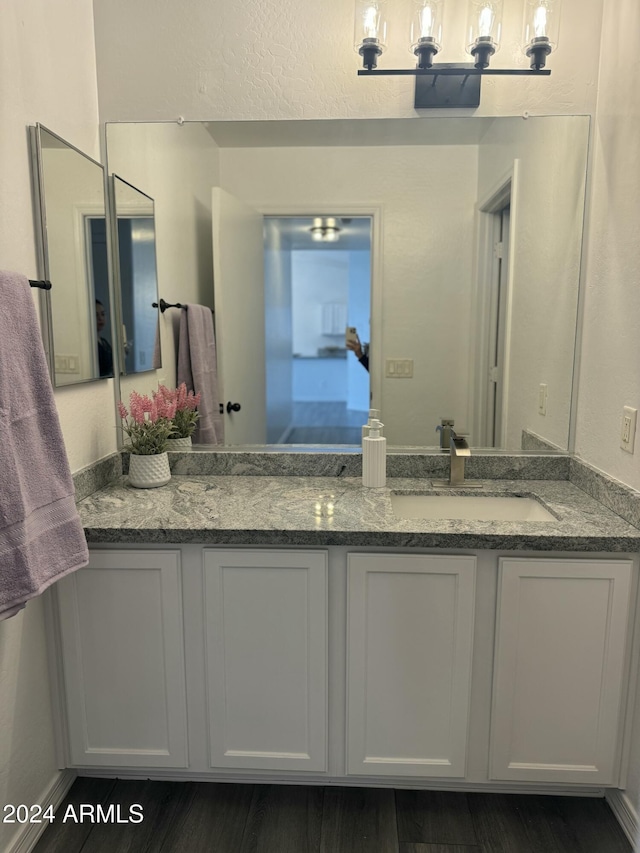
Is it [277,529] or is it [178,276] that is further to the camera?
[178,276]

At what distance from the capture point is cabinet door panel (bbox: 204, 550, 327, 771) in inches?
58.8

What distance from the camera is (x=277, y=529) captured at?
145 centimetres

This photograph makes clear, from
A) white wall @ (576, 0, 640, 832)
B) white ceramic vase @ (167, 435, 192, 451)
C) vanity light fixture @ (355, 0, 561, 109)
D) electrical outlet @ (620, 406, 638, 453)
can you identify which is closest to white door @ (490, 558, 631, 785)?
white wall @ (576, 0, 640, 832)

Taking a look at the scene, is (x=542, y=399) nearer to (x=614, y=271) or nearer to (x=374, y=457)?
(x=614, y=271)

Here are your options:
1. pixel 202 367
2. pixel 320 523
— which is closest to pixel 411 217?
pixel 202 367

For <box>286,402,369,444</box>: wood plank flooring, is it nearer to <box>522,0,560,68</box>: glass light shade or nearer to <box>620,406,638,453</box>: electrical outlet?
<box>620,406,638,453</box>: electrical outlet

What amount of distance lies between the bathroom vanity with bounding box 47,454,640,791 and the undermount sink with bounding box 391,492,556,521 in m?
0.22

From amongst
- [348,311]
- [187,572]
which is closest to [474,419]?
[348,311]

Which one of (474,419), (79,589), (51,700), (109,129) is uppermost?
(109,129)

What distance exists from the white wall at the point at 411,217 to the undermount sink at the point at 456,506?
247 mm

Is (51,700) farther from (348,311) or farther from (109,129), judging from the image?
(109,129)

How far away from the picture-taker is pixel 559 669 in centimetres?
149

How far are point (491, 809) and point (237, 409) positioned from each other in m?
1.45

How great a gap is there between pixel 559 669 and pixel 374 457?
0.78 m
